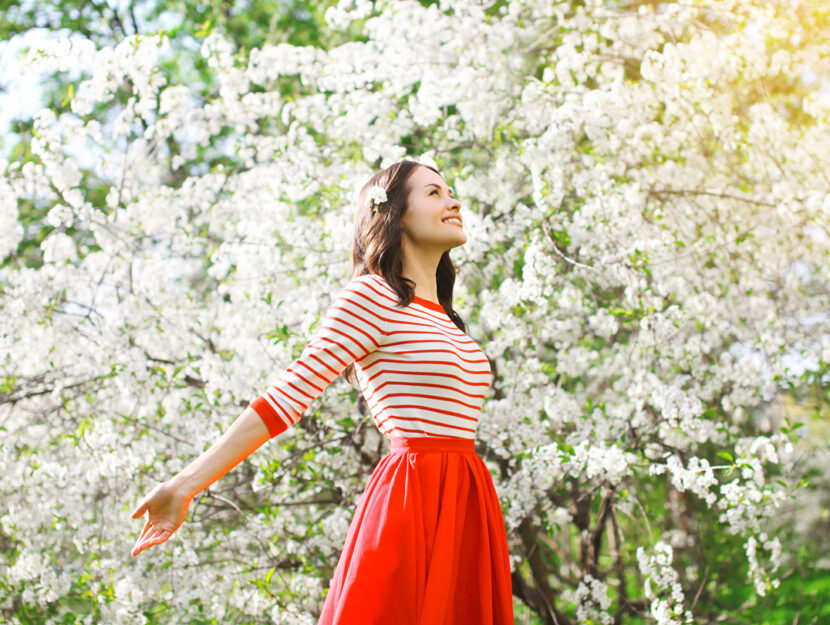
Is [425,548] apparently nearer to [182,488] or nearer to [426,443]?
[426,443]

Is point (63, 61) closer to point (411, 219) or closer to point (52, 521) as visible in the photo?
point (52, 521)

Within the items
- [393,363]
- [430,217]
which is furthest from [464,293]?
[393,363]

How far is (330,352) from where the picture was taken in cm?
165

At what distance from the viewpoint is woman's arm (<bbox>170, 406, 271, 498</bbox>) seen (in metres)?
1.49

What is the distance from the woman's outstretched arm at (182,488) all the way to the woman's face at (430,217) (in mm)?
745

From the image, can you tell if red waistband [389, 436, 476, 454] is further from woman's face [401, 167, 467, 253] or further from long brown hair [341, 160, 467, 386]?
woman's face [401, 167, 467, 253]

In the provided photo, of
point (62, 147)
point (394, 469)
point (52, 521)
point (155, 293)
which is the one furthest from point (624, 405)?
point (62, 147)

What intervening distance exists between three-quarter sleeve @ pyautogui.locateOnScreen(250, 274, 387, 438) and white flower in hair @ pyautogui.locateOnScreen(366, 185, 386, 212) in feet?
0.93

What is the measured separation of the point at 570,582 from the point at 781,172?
2.78 metres

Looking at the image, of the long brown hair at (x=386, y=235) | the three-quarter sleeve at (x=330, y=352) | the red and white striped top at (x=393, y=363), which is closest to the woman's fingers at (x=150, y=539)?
the three-quarter sleeve at (x=330, y=352)

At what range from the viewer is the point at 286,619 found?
9.82ft

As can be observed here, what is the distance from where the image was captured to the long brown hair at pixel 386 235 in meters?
1.90

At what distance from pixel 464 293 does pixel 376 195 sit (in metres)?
1.79

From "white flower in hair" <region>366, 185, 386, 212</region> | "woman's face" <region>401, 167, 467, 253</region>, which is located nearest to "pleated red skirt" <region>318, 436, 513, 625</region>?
"woman's face" <region>401, 167, 467, 253</region>
